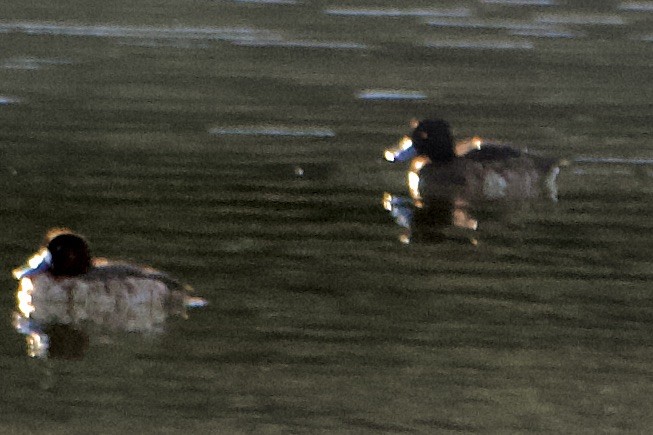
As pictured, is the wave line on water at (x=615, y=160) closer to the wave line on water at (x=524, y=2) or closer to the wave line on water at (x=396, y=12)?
the wave line on water at (x=396, y=12)

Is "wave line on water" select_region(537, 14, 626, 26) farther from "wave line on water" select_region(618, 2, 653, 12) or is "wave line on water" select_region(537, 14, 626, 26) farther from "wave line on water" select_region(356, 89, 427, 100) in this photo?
"wave line on water" select_region(356, 89, 427, 100)

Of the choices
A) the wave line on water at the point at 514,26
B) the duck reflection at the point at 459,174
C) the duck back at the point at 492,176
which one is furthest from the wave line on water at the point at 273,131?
the wave line on water at the point at 514,26

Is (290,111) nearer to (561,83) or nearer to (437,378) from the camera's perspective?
(561,83)

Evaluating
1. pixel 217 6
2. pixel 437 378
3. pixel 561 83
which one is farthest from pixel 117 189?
pixel 217 6

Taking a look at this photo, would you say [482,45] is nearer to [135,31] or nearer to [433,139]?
[135,31]

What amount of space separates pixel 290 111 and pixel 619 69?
4.53m

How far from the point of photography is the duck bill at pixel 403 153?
16.3m

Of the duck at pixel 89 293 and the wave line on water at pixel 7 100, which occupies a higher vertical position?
the wave line on water at pixel 7 100

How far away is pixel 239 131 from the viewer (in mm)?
17531

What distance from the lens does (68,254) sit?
12.0m

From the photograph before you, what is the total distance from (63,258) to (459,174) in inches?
196

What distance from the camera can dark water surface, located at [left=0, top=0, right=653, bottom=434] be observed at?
10141 mm

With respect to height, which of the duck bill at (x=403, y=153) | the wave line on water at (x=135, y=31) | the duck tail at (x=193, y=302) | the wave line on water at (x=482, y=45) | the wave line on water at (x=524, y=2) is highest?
the wave line on water at (x=135, y=31)

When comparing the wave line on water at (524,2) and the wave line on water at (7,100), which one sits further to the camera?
the wave line on water at (524,2)
